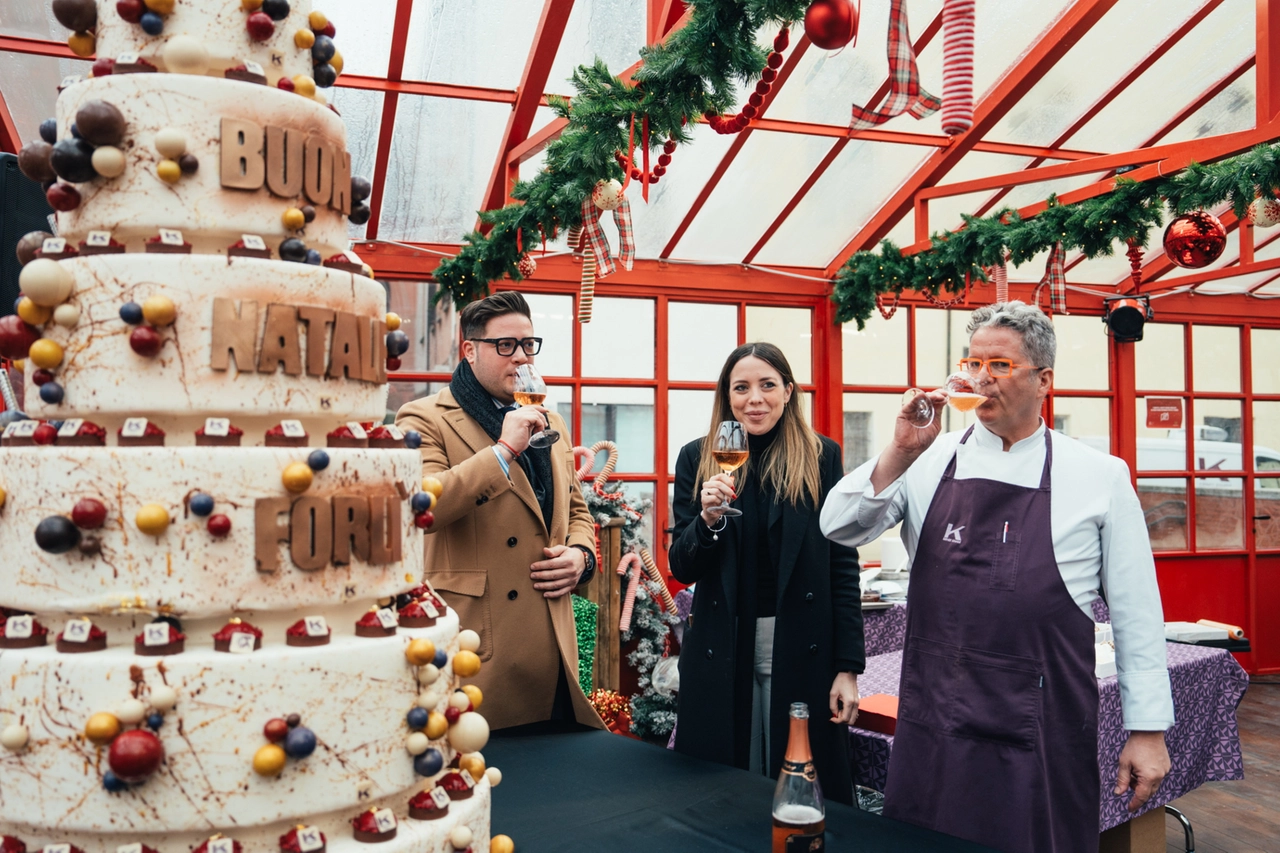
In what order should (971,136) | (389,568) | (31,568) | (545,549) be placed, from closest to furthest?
(31,568) < (389,568) < (545,549) < (971,136)

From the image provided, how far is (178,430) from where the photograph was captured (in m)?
1.00

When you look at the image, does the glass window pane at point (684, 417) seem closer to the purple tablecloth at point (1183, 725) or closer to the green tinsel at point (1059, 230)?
the green tinsel at point (1059, 230)

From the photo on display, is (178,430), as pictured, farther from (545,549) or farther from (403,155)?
(403,155)

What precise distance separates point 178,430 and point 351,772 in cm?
42

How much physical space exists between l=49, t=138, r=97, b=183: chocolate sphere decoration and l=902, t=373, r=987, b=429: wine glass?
137cm

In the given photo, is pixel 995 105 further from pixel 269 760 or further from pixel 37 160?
pixel 269 760

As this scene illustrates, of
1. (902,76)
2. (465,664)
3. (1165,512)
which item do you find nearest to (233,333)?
(465,664)

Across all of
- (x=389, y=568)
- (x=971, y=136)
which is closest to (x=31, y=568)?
(x=389, y=568)

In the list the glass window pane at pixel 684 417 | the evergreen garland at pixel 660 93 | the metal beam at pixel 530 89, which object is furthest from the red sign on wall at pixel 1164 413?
the evergreen garland at pixel 660 93

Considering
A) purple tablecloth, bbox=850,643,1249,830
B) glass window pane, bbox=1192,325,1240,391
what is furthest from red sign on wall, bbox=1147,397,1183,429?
purple tablecloth, bbox=850,643,1249,830

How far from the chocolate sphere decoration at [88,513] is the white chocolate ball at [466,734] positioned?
0.46 meters

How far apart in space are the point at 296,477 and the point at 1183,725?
306 cm

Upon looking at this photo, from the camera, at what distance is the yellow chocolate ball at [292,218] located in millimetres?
1056

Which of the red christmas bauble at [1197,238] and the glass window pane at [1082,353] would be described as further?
the glass window pane at [1082,353]
